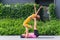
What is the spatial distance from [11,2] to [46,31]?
6.43 meters

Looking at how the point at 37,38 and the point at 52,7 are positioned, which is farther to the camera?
the point at 52,7

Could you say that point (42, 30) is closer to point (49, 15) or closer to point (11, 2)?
point (49, 15)

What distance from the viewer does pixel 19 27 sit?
12.9m

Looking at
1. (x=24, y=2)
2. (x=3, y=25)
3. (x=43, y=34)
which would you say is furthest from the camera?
(x=24, y=2)

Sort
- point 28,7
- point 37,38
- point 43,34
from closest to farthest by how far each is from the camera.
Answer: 1. point 37,38
2. point 43,34
3. point 28,7

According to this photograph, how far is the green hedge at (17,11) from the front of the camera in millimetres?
16469

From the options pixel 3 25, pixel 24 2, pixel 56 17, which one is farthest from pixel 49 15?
pixel 3 25

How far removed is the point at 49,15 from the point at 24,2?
192 centimetres

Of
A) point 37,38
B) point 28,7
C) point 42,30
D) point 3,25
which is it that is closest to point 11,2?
point 28,7

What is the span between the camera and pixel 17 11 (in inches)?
654

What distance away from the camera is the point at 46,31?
40.5 ft

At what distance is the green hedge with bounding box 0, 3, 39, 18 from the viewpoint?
1647 centimetres

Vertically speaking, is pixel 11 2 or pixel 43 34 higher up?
pixel 11 2

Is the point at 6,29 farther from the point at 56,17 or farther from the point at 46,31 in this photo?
the point at 56,17
